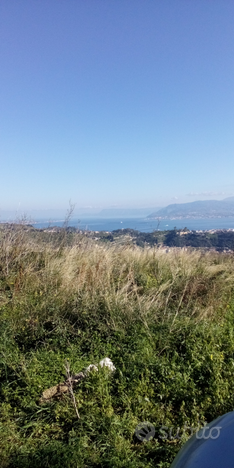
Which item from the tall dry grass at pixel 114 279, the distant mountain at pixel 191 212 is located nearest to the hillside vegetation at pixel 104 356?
the tall dry grass at pixel 114 279

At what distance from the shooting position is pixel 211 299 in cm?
482

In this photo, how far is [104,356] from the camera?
3564 millimetres

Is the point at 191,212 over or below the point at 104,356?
over

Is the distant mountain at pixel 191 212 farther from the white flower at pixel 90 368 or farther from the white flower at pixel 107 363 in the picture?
the white flower at pixel 90 368

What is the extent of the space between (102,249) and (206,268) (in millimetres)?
2526

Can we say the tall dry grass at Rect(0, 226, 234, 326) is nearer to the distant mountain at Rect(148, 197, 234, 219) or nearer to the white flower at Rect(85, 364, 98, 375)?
the white flower at Rect(85, 364, 98, 375)

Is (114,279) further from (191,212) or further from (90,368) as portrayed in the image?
(191,212)

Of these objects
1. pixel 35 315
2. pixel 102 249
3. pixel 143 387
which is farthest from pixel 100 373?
pixel 102 249

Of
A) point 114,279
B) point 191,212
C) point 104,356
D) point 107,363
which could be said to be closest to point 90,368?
point 107,363

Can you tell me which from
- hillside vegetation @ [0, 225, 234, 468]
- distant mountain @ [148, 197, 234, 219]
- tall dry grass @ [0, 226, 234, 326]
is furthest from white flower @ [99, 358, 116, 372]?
distant mountain @ [148, 197, 234, 219]

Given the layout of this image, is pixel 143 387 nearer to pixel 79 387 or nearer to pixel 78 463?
pixel 79 387

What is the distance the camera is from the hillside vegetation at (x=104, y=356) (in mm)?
2527

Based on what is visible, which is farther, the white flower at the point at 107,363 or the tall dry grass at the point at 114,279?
the tall dry grass at the point at 114,279

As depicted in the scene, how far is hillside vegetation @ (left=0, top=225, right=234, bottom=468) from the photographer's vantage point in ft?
8.29
